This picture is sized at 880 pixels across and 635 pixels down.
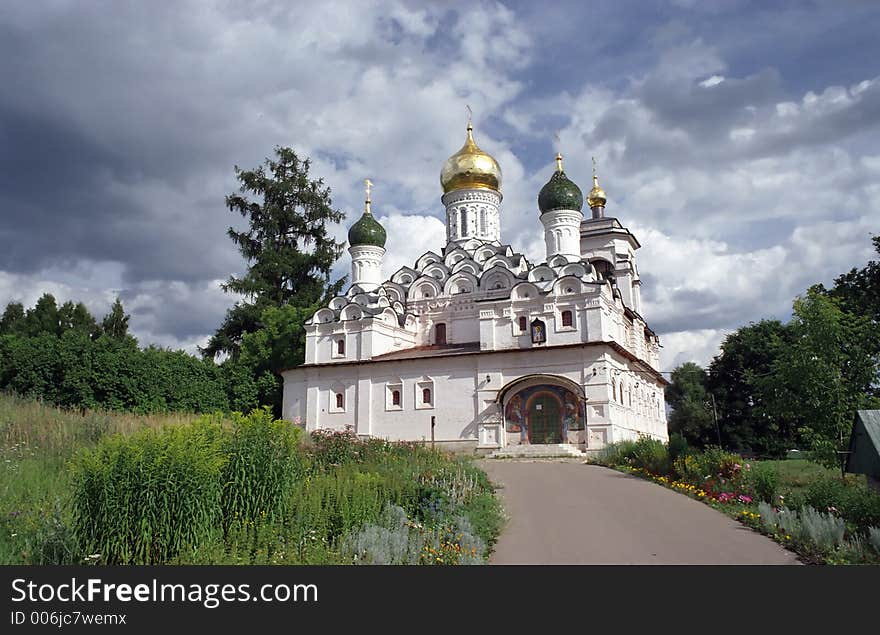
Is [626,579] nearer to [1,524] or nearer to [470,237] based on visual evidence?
[1,524]

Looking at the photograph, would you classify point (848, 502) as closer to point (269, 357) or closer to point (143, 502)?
point (143, 502)

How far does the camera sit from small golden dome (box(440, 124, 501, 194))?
34531mm

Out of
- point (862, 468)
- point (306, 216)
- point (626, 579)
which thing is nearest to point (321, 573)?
point (626, 579)

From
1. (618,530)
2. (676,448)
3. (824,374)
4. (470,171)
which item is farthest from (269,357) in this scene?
(618,530)

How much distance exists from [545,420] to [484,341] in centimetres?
397

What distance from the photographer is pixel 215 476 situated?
6.91 meters

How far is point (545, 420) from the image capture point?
25453 millimetres

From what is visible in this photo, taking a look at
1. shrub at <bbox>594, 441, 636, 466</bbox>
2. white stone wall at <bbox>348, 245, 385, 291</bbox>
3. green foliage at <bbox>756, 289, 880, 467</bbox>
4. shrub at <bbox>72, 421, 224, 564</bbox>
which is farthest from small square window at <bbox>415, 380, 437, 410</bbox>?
shrub at <bbox>72, 421, 224, 564</bbox>

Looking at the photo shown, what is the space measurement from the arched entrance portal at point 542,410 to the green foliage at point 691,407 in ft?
66.8

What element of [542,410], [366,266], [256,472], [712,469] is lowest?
[712,469]

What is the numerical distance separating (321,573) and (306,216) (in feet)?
122

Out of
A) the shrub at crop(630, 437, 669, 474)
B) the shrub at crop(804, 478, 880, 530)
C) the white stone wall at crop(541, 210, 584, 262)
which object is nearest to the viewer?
the shrub at crop(804, 478, 880, 530)

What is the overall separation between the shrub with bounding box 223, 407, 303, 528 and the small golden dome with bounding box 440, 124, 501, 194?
27.9m

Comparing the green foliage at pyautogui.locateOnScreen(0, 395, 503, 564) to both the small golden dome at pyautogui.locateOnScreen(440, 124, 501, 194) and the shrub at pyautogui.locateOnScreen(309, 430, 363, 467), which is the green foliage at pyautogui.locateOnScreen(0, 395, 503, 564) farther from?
the small golden dome at pyautogui.locateOnScreen(440, 124, 501, 194)
